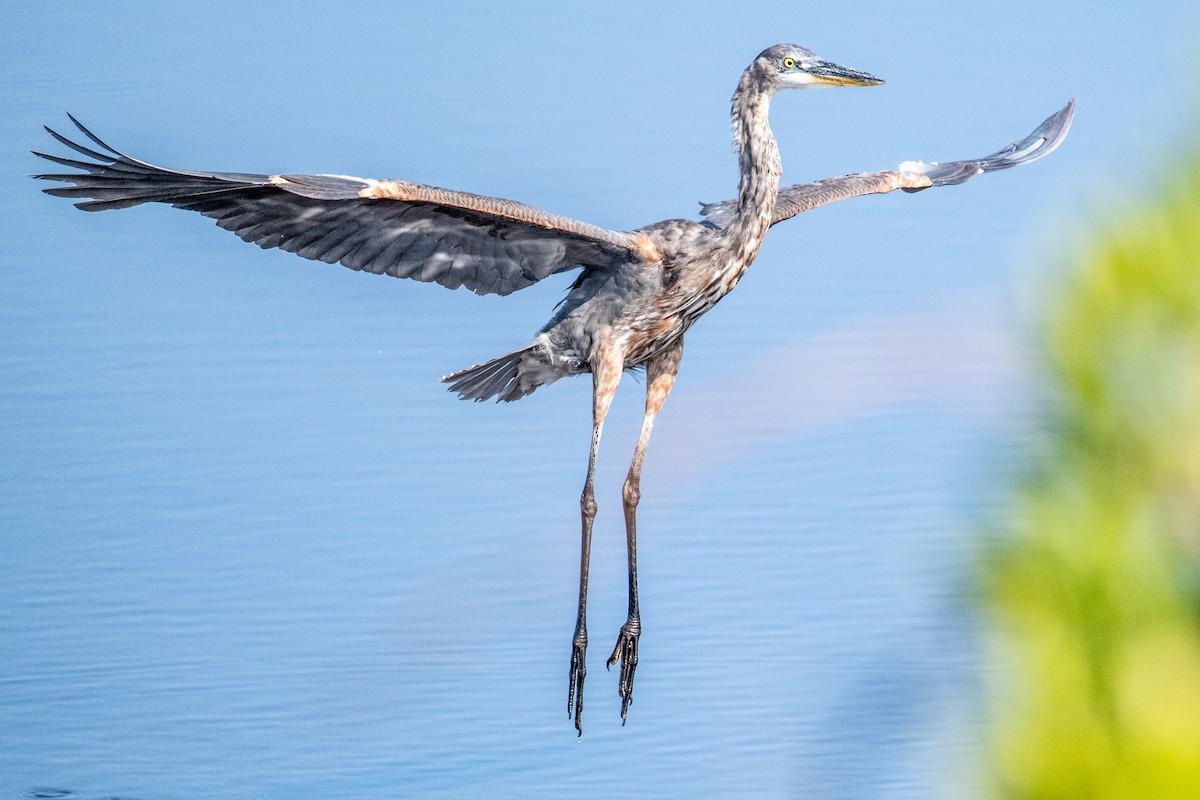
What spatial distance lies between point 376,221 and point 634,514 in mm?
1610

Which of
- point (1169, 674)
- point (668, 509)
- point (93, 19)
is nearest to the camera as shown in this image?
point (1169, 674)

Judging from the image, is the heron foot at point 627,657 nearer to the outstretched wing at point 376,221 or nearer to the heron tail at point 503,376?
the heron tail at point 503,376

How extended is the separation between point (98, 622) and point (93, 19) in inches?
306

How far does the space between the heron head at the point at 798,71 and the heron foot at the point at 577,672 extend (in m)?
2.20

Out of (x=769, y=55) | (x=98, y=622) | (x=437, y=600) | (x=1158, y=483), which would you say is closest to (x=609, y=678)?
(x=437, y=600)

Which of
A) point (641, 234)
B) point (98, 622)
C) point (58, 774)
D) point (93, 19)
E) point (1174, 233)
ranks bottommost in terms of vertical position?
point (58, 774)

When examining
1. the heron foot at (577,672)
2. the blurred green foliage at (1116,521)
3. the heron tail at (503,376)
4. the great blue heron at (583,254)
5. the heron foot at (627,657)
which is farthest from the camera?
the heron tail at (503,376)

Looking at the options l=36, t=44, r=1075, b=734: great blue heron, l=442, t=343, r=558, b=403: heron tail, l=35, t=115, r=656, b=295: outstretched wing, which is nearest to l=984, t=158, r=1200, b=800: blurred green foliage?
l=35, t=115, r=656, b=295: outstretched wing

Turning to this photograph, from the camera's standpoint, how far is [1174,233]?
1.48 meters

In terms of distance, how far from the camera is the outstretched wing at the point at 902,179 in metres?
7.55

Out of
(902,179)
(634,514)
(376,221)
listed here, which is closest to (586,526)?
(634,514)

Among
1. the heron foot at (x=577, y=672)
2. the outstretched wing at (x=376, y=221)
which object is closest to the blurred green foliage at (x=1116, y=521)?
the outstretched wing at (x=376, y=221)

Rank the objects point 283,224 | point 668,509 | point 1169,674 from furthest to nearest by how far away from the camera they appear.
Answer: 1. point 668,509
2. point 283,224
3. point 1169,674

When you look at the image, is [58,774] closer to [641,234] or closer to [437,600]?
[437,600]
